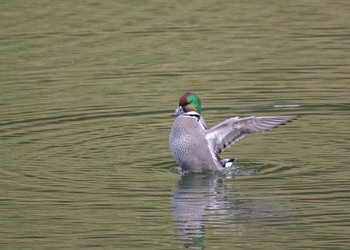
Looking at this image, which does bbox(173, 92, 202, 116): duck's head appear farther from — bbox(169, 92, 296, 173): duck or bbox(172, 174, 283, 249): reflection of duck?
bbox(172, 174, 283, 249): reflection of duck

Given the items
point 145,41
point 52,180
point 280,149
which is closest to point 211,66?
point 145,41

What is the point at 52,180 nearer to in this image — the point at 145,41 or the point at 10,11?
the point at 145,41

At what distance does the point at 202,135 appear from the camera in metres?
14.6

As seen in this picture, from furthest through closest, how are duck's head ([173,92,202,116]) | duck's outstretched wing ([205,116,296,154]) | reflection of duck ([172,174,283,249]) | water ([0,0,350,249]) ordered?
duck's head ([173,92,202,116]), duck's outstretched wing ([205,116,296,154]), water ([0,0,350,249]), reflection of duck ([172,174,283,249])

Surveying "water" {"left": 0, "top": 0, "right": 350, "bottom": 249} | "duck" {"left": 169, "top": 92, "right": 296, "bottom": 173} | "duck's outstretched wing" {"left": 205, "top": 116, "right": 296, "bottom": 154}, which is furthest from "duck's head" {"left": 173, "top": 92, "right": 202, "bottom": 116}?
"water" {"left": 0, "top": 0, "right": 350, "bottom": 249}

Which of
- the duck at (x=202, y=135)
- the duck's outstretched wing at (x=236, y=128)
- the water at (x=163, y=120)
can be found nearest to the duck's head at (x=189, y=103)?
the duck at (x=202, y=135)

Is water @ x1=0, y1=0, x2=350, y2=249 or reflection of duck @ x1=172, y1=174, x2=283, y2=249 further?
water @ x1=0, y1=0, x2=350, y2=249

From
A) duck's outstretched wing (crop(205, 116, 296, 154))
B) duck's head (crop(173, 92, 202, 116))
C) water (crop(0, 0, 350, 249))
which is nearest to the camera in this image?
water (crop(0, 0, 350, 249))

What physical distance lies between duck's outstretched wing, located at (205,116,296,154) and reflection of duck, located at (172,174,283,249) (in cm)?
73

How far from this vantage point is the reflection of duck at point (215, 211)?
11.9m

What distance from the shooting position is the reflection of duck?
1188cm

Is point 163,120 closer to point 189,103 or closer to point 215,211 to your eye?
point 189,103

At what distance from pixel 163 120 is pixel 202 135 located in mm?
2650

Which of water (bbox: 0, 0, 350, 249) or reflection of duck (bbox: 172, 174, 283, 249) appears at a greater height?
water (bbox: 0, 0, 350, 249)
